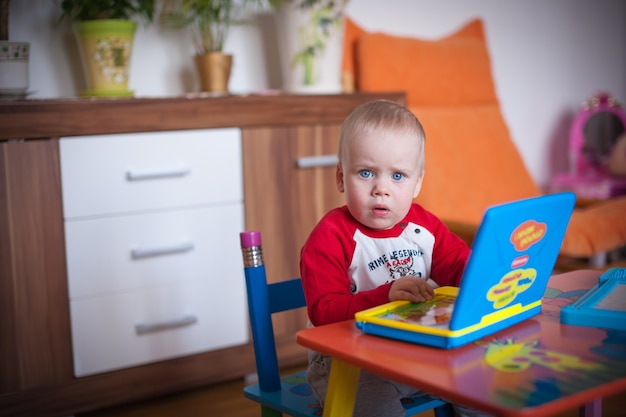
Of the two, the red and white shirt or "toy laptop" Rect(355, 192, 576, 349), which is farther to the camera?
the red and white shirt

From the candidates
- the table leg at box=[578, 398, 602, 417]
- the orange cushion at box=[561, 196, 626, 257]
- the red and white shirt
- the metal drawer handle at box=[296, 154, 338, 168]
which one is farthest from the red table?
the orange cushion at box=[561, 196, 626, 257]

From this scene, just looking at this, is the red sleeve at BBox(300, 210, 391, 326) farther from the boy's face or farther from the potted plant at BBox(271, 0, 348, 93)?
the potted plant at BBox(271, 0, 348, 93)

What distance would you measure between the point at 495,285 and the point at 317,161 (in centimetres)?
144

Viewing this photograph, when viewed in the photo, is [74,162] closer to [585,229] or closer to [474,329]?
[474,329]

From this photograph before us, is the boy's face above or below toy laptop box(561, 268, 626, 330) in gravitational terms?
above

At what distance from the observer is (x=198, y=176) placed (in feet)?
7.08

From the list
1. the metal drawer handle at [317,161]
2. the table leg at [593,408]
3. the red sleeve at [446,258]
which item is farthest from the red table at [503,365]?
the metal drawer handle at [317,161]

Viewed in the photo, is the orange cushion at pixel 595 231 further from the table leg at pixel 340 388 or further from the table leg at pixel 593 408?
the table leg at pixel 340 388

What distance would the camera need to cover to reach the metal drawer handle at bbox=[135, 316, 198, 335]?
2.08 metres

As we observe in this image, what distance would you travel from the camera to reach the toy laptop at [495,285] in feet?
2.88

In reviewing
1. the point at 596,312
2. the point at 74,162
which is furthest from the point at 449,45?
the point at 596,312

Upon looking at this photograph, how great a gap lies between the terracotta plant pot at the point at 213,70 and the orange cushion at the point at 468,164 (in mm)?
812

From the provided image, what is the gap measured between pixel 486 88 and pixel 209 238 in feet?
5.22

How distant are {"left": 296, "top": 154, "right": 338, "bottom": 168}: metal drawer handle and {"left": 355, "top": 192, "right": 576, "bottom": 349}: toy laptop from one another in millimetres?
1304
